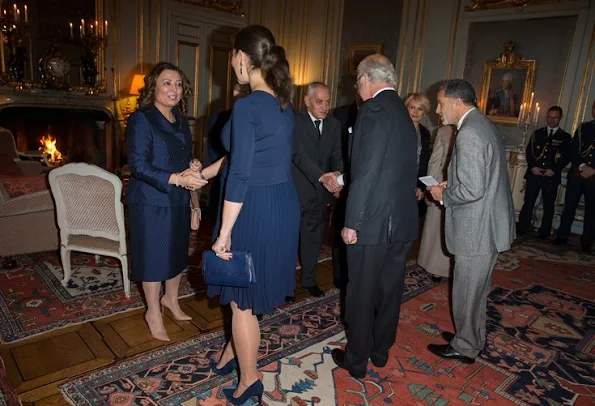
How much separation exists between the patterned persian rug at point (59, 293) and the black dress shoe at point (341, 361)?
4.41 feet

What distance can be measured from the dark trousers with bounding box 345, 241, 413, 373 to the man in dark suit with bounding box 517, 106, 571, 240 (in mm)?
4430

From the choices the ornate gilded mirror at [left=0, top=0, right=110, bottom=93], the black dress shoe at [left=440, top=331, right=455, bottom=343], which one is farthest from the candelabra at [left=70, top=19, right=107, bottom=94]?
the black dress shoe at [left=440, top=331, right=455, bottom=343]

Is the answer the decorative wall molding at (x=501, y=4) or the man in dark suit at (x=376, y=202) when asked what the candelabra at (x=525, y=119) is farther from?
the man in dark suit at (x=376, y=202)

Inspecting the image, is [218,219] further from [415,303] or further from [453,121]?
[415,303]

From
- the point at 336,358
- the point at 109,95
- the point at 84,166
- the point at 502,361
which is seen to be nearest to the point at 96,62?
the point at 109,95

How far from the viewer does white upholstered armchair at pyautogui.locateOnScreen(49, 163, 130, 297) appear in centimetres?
316

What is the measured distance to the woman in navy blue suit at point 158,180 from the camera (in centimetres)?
246

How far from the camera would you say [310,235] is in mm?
3492

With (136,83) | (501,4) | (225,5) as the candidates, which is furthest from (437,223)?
(225,5)

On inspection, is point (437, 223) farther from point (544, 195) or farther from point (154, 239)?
point (544, 195)

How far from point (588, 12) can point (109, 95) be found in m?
7.22

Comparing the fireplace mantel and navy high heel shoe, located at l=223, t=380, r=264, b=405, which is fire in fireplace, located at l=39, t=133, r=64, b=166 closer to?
the fireplace mantel

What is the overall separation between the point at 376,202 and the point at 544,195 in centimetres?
486

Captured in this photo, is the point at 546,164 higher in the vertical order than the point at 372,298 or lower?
higher
